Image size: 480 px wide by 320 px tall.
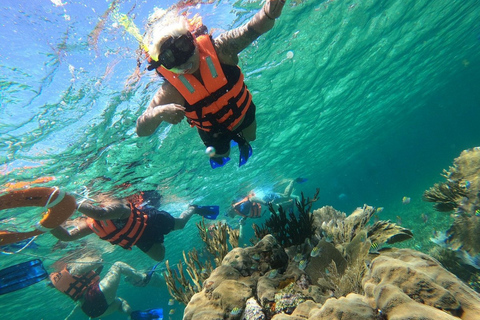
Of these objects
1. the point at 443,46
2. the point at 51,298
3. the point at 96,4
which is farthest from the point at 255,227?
the point at 51,298

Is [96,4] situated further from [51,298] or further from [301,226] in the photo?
[51,298]

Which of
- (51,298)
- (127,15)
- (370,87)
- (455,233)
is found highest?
(127,15)

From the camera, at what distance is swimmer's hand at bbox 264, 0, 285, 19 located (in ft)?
10.6

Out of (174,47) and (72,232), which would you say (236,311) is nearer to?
(174,47)

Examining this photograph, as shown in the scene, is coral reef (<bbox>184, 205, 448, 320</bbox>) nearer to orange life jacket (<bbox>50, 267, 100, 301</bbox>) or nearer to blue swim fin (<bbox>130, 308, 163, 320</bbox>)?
blue swim fin (<bbox>130, 308, 163, 320</bbox>)

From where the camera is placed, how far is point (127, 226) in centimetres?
855

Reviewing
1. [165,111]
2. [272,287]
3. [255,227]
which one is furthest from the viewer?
[255,227]

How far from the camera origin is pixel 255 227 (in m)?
5.62

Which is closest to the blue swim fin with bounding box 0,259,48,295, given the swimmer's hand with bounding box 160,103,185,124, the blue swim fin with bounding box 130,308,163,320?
the blue swim fin with bounding box 130,308,163,320

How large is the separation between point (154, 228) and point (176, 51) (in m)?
7.93

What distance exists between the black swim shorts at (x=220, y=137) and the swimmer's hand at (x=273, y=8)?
2214mm

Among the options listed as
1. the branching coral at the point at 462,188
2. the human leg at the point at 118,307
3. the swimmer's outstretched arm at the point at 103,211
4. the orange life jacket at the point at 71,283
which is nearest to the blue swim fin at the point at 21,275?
the swimmer's outstretched arm at the point at 103,211

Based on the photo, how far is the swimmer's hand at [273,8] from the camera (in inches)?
127

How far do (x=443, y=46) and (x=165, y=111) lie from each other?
27619 millimetres
